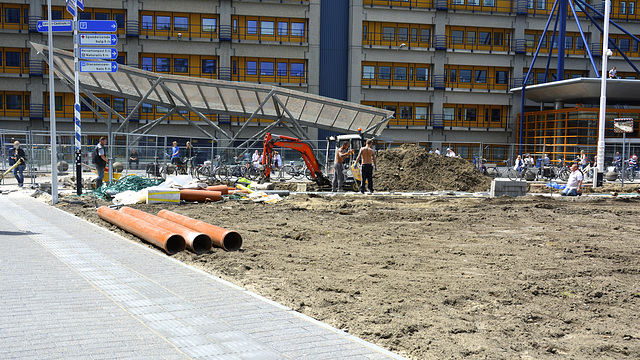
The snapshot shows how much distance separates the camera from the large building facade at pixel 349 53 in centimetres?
4338

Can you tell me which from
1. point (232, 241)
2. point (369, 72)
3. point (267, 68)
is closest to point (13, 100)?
point (267, 68)

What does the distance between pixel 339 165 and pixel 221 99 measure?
31.0 feet

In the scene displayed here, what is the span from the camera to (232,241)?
339 inches

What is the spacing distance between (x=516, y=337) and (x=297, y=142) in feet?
56.5

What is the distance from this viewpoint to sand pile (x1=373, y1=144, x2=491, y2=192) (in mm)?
22359

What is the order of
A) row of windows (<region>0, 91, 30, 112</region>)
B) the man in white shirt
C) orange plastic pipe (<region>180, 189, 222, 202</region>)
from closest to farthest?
orange plastic pipe (<region>180, 189, 222, 202</region>)
the man in white shirt
row of windows (<region>0, 91, 30, 112</region>)

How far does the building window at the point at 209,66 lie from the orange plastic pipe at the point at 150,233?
120 feet

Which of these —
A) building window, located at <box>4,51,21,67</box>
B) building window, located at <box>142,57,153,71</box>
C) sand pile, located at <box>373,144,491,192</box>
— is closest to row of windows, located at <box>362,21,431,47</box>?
building window, located at <box>142,57,153,71</box>

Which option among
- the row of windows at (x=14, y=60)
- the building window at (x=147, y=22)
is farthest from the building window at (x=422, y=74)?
the row of windows at (x=14, y=60)

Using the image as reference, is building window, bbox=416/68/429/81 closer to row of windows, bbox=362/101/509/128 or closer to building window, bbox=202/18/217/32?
row of windows, bbox=362/101/509/128

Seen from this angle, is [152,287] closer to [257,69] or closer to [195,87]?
[195,87]

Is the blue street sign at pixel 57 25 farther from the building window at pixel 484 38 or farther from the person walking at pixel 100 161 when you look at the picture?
the building window at pixel 484 38

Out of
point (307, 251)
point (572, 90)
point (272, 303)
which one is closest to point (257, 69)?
point (572, 90)

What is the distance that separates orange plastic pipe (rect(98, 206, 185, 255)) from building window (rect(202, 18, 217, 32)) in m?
37.4
